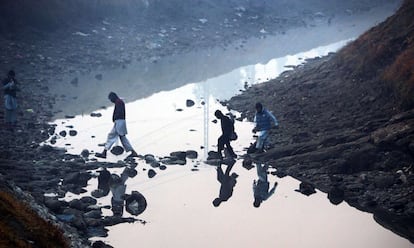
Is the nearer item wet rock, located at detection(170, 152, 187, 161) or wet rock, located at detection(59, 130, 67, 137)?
wet rock, located at detection(170, 152, 187, 161)

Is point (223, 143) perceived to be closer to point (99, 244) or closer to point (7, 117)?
point (99, 244)

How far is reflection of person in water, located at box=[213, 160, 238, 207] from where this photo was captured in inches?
526

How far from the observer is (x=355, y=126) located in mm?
15984

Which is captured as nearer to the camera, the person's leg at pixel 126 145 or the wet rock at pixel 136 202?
the wet rock at pixel 136 202

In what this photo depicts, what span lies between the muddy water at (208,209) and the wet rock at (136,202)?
0.22 meters

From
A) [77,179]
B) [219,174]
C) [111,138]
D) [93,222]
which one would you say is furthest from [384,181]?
[111,138]

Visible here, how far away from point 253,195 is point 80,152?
6533 millimetres

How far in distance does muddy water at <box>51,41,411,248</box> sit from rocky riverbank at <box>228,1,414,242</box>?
0.64m

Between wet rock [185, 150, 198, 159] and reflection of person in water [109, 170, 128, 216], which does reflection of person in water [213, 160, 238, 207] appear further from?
reflection of person in water [109, 170, 128, 216]

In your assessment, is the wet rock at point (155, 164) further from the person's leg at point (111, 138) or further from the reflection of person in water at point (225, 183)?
the reflection of person in water at point (225, 183)

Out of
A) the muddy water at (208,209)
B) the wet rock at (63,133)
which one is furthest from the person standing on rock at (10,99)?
the muddy water at (208,209)

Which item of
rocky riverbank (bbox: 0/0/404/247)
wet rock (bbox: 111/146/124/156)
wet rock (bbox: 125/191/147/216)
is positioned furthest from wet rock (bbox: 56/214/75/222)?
wet rock (bbox: 111/146/124/156)

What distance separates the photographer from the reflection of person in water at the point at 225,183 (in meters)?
13.4

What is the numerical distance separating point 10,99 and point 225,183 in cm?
871
